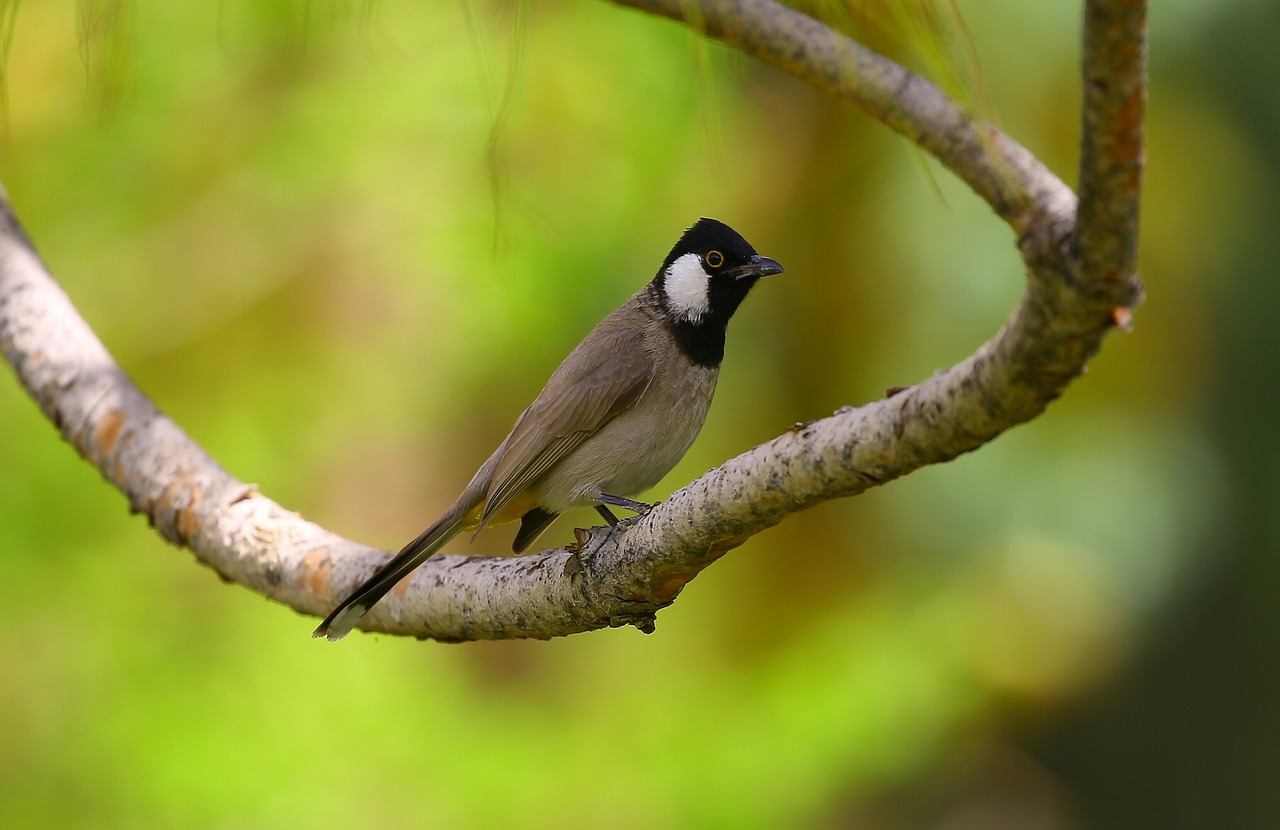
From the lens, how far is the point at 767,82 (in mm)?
6203

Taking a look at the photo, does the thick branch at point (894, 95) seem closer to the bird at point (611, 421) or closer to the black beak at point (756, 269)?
the bird at point (611, 421)

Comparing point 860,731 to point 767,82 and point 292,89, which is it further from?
point 292,89

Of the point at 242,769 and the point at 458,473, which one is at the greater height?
the point at 458,473

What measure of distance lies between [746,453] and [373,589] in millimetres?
1514

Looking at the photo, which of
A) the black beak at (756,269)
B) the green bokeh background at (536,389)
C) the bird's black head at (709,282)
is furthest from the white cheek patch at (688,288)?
the green bokeh background at (536,389)

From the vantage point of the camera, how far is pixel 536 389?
649 cm

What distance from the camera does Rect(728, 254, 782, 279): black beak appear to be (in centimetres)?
433

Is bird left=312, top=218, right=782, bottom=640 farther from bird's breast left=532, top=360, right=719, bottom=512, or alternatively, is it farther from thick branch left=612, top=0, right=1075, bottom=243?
thick branch left=612, top=0, right=1075, bottom=243

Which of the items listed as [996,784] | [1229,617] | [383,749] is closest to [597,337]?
[383,749]

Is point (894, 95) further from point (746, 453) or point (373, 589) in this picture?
point (373, 589)

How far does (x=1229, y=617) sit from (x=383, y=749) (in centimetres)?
610

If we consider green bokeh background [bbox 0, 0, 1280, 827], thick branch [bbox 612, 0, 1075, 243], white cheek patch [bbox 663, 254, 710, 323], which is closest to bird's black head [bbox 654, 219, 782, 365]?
white cheek patch [bbox 663, 254, 710, 323]

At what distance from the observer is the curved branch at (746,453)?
53.3 inches

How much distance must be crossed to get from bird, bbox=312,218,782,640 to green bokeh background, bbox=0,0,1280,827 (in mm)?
702
